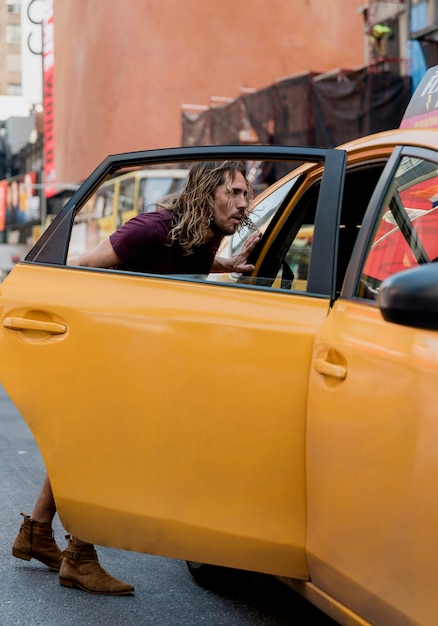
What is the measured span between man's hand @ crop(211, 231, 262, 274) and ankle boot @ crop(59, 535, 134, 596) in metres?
1.14

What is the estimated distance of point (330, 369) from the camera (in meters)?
2.83

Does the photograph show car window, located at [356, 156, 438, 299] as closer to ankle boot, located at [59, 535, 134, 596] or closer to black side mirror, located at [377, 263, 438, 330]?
black side mirror, located at [377, 263, 438, 330]

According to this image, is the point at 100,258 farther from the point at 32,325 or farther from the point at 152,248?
the point at 32,325

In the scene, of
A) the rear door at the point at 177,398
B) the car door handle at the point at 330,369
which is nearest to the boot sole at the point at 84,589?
the rear door at the point at 177,398

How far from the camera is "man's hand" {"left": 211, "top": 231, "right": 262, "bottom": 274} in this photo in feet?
13.3

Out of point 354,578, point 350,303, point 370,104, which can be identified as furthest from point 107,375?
point 370,104

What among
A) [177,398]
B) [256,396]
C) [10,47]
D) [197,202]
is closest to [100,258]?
[197,202]

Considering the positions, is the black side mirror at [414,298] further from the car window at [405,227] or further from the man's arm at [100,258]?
the man's arm at [100,258]

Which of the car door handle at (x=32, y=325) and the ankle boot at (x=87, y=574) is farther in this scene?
the ankle boot at (x=87, y=574)

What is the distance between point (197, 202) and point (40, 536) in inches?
57.9

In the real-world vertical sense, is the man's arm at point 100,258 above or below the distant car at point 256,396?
above

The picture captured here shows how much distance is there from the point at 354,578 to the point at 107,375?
0.99m

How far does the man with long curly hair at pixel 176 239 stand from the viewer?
3.73m

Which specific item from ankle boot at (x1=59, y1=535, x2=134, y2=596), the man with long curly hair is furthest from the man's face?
ankle boot at (x1=59, y1=535, x2=134, y2=596)
